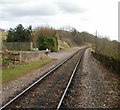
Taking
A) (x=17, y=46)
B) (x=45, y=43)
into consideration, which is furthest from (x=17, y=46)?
(x=45, y=43)

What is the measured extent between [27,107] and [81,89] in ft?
13.7

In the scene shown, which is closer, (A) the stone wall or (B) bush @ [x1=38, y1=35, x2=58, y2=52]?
(A) the stone wall

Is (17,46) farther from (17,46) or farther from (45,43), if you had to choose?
(45,43)

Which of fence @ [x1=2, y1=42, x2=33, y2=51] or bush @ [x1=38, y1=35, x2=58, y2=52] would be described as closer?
fence @ [x1=2, y1=42, x2=33, y2=51]

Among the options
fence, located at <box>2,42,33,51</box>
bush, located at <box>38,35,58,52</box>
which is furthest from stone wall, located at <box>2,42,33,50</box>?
bush, located at <box>38,35,58,52</box>

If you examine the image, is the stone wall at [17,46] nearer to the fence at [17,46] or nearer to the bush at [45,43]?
the fence at [17,46]

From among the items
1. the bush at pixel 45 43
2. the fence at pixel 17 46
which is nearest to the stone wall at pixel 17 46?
the fence at pixel 17 46

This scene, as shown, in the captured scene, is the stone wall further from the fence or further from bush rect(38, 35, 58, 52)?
bush rect(38, 35, 58, 52)

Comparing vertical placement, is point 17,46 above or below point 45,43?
below

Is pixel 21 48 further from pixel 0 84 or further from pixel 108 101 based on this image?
pixel 108 101

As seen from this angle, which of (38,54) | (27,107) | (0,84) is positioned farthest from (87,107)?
(38,54)

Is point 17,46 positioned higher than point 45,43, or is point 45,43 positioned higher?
point 45,43

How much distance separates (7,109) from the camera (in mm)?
7164

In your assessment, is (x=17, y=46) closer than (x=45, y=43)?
Yes
